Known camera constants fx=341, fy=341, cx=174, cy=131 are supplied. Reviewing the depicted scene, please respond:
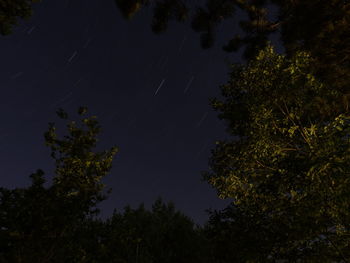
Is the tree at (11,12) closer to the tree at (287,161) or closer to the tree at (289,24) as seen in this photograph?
the tree at (289,24)

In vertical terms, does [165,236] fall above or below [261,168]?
above

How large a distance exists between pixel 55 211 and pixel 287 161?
8.01 meters

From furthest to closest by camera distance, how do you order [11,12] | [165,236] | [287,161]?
[165,236] → [287,161] → [11,12]

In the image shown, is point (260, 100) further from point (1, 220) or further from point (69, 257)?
point (1, 220)

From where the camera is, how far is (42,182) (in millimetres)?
13633

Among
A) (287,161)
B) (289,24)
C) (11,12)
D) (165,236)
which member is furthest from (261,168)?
(165,236)

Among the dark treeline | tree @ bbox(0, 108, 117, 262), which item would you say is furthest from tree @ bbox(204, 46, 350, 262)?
tree @ bbox(0, 108, 117, 262)

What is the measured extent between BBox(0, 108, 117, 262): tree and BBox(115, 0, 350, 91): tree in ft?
24.5

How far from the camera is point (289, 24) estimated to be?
29.7 ft

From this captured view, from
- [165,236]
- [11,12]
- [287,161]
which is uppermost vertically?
[165,236]

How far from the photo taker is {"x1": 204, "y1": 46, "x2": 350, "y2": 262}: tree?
9.12 meters

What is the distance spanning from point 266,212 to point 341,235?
85.8 inches

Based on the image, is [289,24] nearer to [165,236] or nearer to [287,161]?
[287,161]

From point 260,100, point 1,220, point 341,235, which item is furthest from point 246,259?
point 1,220
